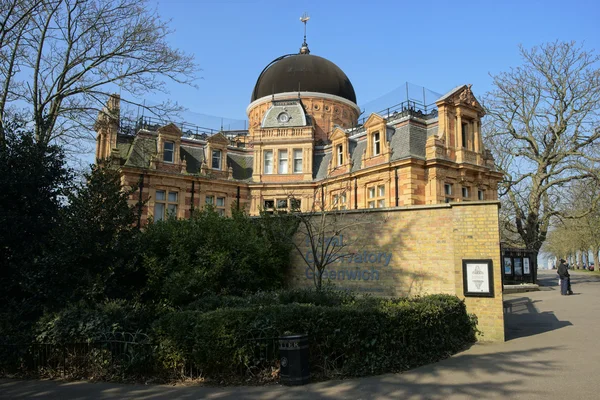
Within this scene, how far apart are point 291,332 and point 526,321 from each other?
963cm

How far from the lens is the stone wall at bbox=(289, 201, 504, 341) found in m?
11.2

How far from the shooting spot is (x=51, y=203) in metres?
12.5

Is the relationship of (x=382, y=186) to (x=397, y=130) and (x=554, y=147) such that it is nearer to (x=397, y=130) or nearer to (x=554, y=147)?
(x=397, y=130)

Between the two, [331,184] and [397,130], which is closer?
[397,130]

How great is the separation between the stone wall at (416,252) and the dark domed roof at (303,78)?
85.7 ft

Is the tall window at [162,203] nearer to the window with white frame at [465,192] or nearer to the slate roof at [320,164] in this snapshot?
the slate roof at [320,164]

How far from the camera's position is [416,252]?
1266 centimetres

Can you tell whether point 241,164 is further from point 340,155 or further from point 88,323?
point 88,323

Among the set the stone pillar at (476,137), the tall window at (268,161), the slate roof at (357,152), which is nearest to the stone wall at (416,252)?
the slate roof at (357,152)

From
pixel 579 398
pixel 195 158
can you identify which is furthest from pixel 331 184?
pixel 579 398

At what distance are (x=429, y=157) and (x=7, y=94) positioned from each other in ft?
70.1

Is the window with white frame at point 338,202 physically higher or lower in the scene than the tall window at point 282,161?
lower

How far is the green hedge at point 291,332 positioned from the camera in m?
8.11

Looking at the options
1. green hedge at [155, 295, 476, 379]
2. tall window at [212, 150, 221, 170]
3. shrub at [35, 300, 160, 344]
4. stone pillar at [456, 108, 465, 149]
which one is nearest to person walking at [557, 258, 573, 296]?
stone pillar at [456, 108, 465, 149]
